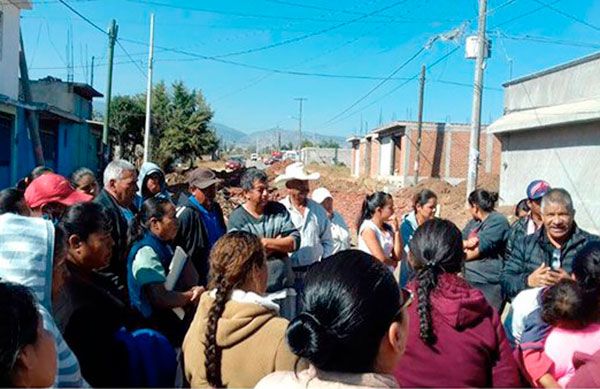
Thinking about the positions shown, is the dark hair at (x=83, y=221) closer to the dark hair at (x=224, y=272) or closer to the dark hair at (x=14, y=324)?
the dark hair at (x=224, y=272)

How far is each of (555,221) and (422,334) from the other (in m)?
1.82

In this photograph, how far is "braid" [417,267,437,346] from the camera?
7.24 ft

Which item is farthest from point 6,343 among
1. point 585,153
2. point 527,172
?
point 527,172

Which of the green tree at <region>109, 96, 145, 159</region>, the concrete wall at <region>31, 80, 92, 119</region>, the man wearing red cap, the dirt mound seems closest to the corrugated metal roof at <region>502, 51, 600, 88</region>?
the dirt mound

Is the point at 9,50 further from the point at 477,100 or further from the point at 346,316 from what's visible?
the point at 346,316

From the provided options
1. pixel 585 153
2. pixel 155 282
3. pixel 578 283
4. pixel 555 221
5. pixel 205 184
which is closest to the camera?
pixel 578 283

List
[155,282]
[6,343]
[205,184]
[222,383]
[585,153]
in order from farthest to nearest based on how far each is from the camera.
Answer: [585,153], [205,184], [155,282], [222,383], [6,343]

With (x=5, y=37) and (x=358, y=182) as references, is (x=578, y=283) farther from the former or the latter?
(x=358, y=182)

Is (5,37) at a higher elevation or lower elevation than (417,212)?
higher

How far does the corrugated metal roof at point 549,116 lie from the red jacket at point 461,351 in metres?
12.4

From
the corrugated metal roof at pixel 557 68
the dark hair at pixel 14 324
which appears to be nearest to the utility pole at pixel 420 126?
the corrugated metal roof at pixel 557 68

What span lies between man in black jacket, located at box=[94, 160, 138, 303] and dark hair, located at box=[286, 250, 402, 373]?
2082 millimetres

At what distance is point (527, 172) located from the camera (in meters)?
17.7

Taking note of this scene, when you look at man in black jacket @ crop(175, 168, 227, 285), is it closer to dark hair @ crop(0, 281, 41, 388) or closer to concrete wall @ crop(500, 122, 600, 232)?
dark hair @ crop(0, 281, 41, 388)
